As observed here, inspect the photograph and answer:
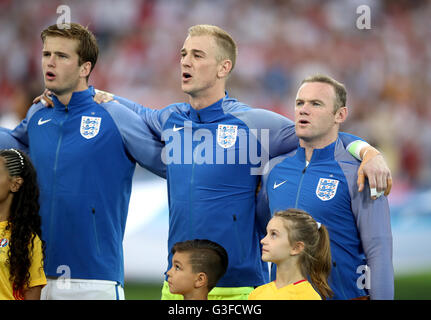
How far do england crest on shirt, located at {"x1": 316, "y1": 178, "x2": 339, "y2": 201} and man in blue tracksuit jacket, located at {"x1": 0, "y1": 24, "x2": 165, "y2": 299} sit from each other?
1076mm

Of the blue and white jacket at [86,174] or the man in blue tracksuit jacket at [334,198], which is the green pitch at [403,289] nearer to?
the blue and white jacket at [86,174]

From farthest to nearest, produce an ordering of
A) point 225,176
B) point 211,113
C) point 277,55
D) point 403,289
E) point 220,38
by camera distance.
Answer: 1. point 277,55
2. point 403,289
3. point 220,38
4. point 211,113
5. point 225,176

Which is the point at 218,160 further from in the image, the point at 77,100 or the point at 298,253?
the point at 77,100

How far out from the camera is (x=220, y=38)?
14.3 feet

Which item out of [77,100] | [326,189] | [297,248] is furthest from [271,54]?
[297,248]

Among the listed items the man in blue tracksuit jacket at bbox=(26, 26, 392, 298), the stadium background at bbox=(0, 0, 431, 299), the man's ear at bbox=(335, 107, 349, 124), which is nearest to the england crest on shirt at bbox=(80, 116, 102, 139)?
the man in blue tracksuit jacket at bbox=(26, 26, 392, 298)

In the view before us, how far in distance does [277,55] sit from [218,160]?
7044 millimetres

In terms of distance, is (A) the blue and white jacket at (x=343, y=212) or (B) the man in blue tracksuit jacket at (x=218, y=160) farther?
(B) the man in blue tracksuit jacket at (x=218, y=160)

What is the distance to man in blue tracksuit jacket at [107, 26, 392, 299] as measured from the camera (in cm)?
407

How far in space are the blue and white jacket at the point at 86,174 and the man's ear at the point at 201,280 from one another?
0.70 meters

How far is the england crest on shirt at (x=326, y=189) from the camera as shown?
12.7ft

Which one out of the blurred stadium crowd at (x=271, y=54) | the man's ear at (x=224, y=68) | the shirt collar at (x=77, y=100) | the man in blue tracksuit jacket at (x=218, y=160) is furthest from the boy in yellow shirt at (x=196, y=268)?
the blurred stadium crowd at (x=271, y=54)
